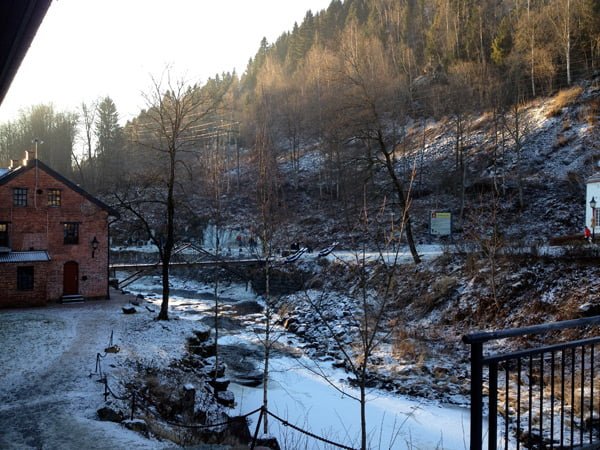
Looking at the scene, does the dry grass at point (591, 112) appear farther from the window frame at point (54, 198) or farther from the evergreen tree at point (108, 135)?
the evergreen tree at point (108, 135)

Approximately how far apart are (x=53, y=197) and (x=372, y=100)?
1720cm

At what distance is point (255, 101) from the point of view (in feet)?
227

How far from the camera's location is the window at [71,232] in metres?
23.6

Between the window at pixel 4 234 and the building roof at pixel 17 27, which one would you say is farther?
the window at pixel 4 234

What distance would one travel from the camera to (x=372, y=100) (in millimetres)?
23438

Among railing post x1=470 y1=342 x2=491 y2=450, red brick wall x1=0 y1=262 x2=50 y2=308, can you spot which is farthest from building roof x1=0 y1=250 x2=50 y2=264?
railing post x1=470 y1=342 x2=491 y2=450

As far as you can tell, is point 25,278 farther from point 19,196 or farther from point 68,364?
point 68,364

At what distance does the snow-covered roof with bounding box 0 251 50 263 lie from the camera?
2094cm

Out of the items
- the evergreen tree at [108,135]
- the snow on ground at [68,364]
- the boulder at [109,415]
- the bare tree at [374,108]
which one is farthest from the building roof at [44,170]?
the evergreen tree at [108,135]

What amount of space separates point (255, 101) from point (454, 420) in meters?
63.0

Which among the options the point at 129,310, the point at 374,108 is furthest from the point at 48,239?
the point at 374,108

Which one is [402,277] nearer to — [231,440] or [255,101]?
[231,440]

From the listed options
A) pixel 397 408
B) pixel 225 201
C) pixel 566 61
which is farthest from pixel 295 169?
pixel 397 408

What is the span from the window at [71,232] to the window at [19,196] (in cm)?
217
